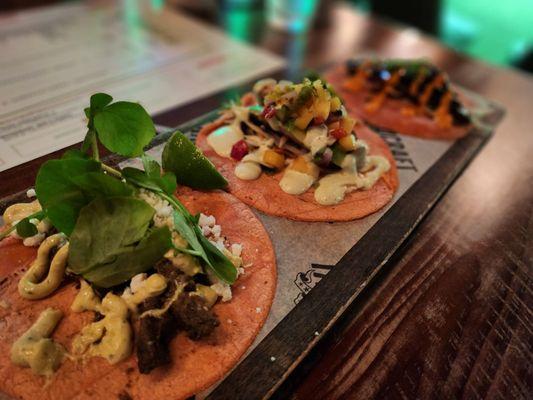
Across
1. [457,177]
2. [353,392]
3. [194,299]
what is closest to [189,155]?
[194,299]

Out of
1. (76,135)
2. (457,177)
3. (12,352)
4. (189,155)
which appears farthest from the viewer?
(457,177)

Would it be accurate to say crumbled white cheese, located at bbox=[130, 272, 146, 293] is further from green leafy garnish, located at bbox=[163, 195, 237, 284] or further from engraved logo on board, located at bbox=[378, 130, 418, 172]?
engraved logo on board, located at bbox=[378, 130, 418, 172]

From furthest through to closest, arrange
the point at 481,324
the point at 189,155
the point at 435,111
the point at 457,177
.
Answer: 1. the point at 435,111
2. the point at 457,177
3. the point at 189,155
4. the point at 481,324

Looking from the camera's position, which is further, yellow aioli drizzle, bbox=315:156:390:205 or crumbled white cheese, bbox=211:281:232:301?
yellow aioli drizzle, bbox=315:156:390:205

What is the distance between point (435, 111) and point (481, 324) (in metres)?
1.38

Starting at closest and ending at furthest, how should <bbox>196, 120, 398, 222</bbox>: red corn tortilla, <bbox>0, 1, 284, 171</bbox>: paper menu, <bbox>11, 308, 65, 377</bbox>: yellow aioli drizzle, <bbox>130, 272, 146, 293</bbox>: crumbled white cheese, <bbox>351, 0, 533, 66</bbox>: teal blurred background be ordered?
<bbox>11, 308, 65, 377</bbox>: yellow aioli drizzle → <bbox>130, 272, 146, 293</bbox>: crumbled white cheese → <bbox>196, 120, 398, 222</bbox>: red corn tortilla → <bbox>0, 1, 284, 171</bbox>: paper menu → <bbox>351, 0, 533, 66</bbox>: teal blurred background

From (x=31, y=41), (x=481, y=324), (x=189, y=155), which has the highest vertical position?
(x=189, y=155)

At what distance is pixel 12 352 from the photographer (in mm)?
1104

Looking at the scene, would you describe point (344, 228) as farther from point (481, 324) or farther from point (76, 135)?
point (76, 135)

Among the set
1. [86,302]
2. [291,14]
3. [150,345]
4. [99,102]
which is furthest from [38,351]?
[291,14]

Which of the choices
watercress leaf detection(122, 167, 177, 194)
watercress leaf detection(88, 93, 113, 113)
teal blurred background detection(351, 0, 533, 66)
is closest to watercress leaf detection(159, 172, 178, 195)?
watercress leaf detection(122, 167, 177, 194)

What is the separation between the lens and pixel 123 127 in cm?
138

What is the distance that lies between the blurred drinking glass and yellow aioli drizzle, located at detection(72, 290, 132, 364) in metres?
2.81

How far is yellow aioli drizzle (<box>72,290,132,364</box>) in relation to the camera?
1.13 m
